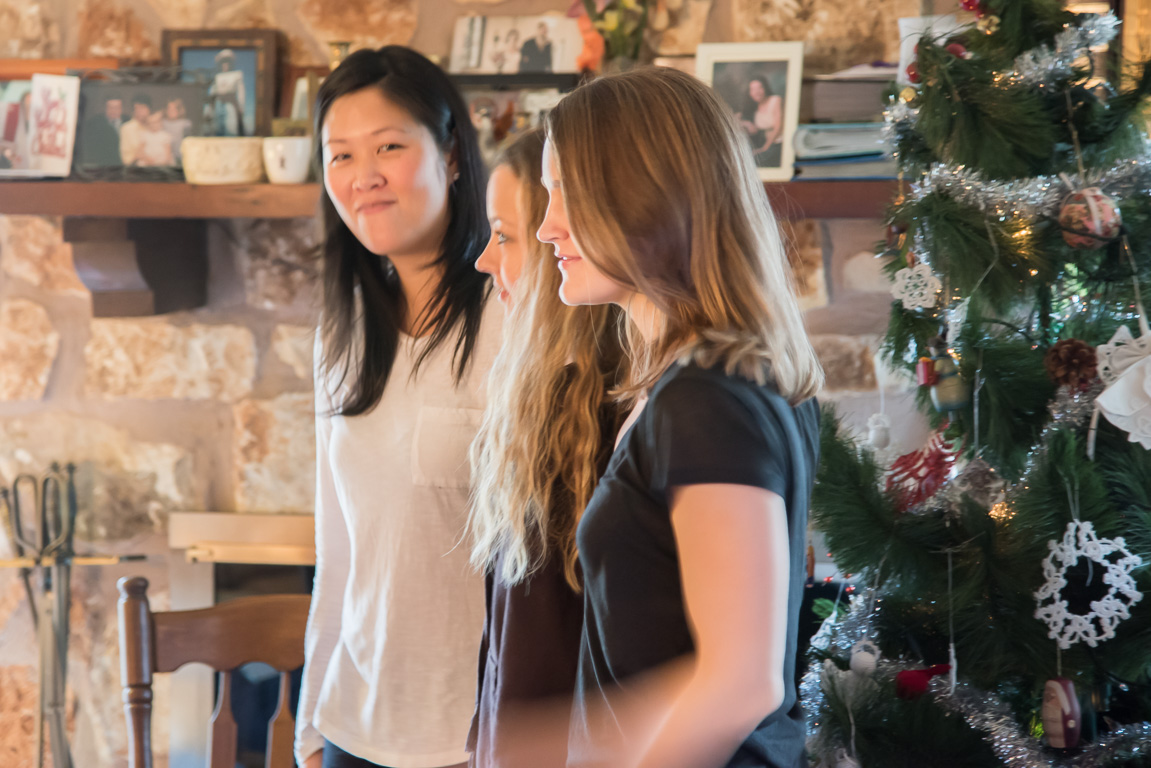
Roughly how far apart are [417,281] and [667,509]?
655mm

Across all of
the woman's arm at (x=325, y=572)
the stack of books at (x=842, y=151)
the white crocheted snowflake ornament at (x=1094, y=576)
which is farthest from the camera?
the stack of books at (x=842, y=151)

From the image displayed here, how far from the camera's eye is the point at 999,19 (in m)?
1.22

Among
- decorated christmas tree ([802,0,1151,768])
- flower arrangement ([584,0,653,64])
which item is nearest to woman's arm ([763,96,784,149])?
flower arrangement ([584,0,653,64])

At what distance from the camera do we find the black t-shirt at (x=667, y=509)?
69 centimetres

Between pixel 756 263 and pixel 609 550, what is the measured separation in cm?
26

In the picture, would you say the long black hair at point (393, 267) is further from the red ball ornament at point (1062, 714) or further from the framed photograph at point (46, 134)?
the framed photograph at point (46, 134)

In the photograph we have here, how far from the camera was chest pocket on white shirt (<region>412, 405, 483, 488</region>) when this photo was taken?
1.15m

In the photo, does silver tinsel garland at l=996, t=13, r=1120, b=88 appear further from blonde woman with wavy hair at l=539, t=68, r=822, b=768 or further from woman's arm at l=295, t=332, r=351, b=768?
woman's arm at l=295, t=332, r=351, b=768

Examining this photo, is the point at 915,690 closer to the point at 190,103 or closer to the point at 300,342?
the point at 300,342

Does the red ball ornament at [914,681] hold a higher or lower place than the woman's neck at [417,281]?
lower

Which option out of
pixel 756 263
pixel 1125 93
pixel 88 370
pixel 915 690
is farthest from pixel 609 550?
pixel 88 370

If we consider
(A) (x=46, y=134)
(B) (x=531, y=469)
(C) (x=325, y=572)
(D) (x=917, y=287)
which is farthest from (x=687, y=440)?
(A) (x=46, y=134)

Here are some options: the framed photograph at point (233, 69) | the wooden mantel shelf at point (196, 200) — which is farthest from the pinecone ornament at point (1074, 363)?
the framed photograph at point (233, 69)

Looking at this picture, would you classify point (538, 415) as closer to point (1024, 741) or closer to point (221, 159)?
point (1024, 741)
